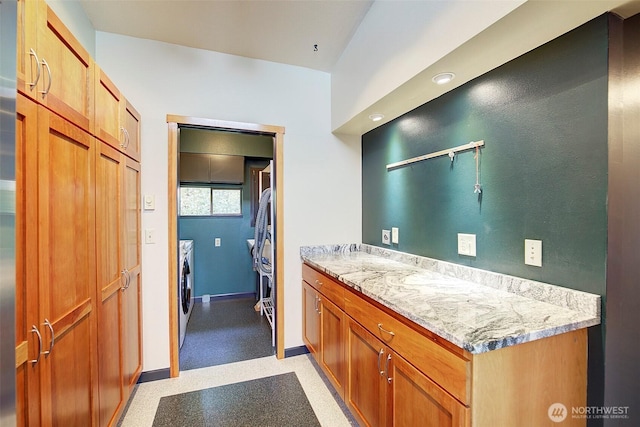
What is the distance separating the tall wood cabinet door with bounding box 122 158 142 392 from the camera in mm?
1768

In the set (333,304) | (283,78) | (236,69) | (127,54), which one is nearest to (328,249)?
(333,304)

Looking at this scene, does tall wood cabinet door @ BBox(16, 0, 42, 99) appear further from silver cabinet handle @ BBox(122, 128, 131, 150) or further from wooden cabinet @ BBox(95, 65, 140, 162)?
silver cabinet handle @ BBox(122, 128, 131, 150)

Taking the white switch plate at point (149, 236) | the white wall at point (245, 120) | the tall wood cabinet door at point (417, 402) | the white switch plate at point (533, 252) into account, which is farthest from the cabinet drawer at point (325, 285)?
the white switch plate at point (149, 236)

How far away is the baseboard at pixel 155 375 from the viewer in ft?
6.95

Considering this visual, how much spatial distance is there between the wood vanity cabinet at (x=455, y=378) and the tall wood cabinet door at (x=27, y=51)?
5.24 feet

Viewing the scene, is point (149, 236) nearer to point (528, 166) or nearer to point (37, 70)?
point (37, 70)

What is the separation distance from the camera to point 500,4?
39.9 inches

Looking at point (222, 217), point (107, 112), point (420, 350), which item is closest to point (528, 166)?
point (420, 350)

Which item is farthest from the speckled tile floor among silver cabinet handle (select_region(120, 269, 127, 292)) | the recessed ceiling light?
the recessed ceiling light

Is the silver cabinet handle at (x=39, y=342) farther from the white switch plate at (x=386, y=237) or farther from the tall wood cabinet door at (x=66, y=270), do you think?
the white switch plate at (x=386, y=237)

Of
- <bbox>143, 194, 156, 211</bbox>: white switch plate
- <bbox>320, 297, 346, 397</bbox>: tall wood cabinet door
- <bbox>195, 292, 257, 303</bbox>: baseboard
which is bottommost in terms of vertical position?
<bbox>195, 292, 257, 303</bbox>: baseboard

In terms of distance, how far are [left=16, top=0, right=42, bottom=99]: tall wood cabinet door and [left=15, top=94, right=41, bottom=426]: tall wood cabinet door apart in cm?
5

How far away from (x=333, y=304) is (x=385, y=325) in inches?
24.2

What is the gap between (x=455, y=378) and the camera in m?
0.93
